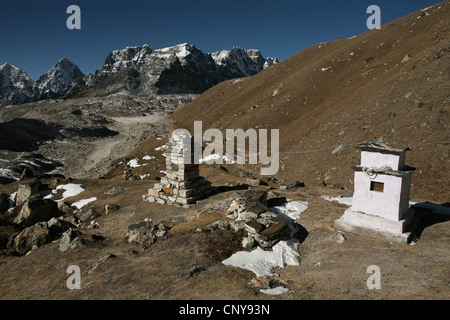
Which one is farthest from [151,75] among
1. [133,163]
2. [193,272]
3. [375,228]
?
[193,272]

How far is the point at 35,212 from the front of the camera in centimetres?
1445

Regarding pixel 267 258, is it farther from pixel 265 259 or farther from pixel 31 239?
pixel 31 239

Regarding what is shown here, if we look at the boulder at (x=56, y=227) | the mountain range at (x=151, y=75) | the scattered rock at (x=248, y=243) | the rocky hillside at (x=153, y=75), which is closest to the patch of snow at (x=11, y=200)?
the boulder at (x=56, y=227)

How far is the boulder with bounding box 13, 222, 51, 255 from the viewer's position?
11.1m

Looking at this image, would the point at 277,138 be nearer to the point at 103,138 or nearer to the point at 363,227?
the point at 363,227

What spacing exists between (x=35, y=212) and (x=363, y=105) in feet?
86.7

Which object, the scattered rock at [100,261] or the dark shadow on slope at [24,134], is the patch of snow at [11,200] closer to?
the scattered rock at [100,261]

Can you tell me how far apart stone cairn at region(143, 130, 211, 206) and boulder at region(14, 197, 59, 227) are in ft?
18.6

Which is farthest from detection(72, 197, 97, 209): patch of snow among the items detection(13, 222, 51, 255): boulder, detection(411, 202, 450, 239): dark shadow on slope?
detection(411, 202, 450, 239): dark shadow on slope

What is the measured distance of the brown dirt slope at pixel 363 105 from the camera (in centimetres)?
1798

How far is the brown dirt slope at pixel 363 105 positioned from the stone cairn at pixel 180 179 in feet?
30.7

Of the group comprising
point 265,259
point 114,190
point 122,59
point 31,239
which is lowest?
point 31,239

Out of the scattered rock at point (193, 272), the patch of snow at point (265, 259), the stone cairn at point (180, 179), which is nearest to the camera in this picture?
the scattered rock at point (193, 272)

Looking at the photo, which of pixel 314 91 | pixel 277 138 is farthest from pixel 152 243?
pixel 314 91
